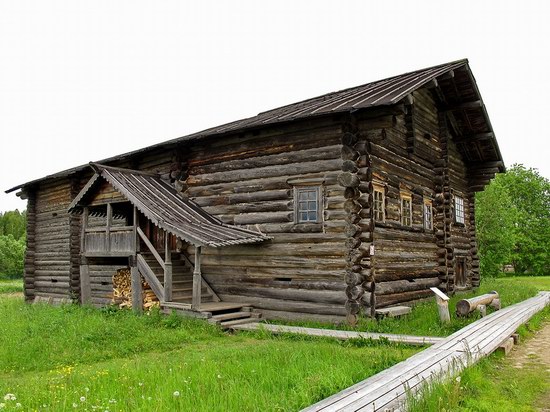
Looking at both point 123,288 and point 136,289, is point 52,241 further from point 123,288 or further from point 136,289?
point 136,289

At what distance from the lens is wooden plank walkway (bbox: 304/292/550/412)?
5270 millimetres

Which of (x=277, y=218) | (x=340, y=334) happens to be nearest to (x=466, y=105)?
(x=277, y=218)

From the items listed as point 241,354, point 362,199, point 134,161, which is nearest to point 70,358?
point 241,354

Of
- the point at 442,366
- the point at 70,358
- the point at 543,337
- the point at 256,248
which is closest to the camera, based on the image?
the point at 442,366

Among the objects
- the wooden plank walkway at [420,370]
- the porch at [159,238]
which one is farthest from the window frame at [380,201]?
the wooden plank walkway at [420,370]

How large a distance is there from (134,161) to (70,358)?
1014 cm

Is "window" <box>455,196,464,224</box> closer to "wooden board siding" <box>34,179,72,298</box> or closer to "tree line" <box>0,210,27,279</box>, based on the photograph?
"wooden board siding" <box>34,179,72,298</box>

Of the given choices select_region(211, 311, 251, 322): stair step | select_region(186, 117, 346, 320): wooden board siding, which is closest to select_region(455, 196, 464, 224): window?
select_region(186, 117, 346, 320): wooden board siding

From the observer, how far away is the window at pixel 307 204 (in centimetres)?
1298

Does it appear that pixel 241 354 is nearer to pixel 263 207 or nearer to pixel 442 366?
pixel 442 366

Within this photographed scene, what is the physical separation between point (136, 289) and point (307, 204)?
18.8ft

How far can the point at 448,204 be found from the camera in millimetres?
17328

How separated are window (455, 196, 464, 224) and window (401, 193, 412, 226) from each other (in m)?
5.31

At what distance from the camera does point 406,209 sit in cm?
1512
